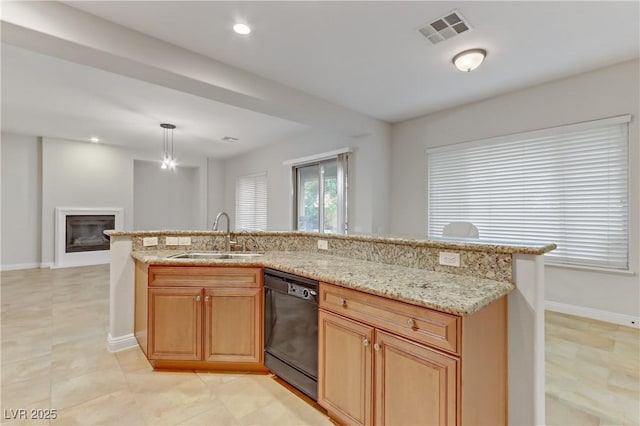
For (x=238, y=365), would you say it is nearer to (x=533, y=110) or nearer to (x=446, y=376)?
(x=446, y=376)

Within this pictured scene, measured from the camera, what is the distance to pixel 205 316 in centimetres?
223

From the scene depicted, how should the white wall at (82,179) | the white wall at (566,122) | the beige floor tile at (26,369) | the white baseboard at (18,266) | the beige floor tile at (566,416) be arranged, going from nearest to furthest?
the beige floor tile at (566,416) < the beige floor tile at (26,369) < the white wall at (566,122) < the white baseboard at (18,266) < the white wall at (82,179)

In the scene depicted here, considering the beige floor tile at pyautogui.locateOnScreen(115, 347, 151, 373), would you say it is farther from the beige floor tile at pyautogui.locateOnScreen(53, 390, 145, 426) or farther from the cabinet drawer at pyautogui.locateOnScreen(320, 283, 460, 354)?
the cabinet drawer at pyautogui.locateOnScreen(320, 283, 460, 354)

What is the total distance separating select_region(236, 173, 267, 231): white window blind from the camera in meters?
7.22

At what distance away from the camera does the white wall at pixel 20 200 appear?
6004 mm

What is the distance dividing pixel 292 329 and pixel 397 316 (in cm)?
88

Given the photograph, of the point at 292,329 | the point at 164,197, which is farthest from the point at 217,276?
the point at 164,197

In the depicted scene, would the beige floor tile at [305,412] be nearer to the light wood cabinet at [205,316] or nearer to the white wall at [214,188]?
the light wood cabinet at [205,316]

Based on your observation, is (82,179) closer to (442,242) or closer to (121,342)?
(121,342)

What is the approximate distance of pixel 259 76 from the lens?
3320 mm

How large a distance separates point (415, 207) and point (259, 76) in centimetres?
306

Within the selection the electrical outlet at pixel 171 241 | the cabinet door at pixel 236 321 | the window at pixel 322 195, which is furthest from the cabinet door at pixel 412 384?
the window at pixel 322 195

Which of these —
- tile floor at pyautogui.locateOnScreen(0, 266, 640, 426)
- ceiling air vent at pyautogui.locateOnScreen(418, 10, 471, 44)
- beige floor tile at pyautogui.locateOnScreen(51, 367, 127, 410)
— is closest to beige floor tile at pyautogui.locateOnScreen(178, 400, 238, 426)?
tile floor at pyautogui.locateOnScreen(0, 266, 640, 426)

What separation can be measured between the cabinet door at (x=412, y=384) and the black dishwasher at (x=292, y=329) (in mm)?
514
